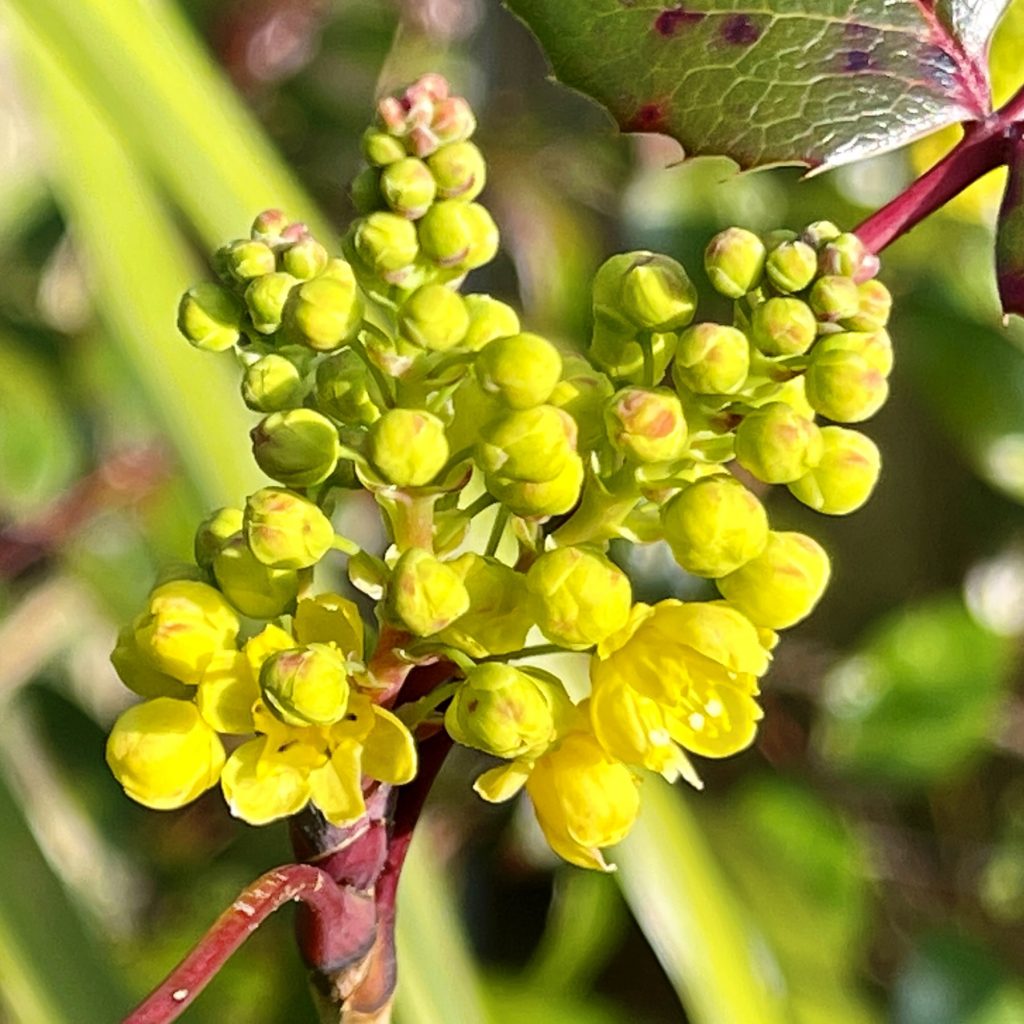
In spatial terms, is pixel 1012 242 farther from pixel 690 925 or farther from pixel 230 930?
pixel 690 925

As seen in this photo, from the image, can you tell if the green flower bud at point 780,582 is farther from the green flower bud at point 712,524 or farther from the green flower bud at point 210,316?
the green flower bud at point 210,316

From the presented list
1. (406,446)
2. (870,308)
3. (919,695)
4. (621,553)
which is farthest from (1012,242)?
(919,695)

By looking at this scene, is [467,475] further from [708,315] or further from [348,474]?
[708,315]

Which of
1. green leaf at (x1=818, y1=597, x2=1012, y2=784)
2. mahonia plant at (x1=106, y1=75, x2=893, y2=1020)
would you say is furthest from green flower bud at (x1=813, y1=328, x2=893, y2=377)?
green leaf at (x1=818, y1=597, x2=1012, y2=784)

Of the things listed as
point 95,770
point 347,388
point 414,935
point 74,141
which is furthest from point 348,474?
point 95,770

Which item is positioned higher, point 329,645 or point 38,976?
point 329,645

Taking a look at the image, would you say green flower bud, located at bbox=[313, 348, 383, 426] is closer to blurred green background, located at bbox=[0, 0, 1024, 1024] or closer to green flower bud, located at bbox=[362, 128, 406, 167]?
green flower bud, located at bbox=[362, 128, 406, 167]
